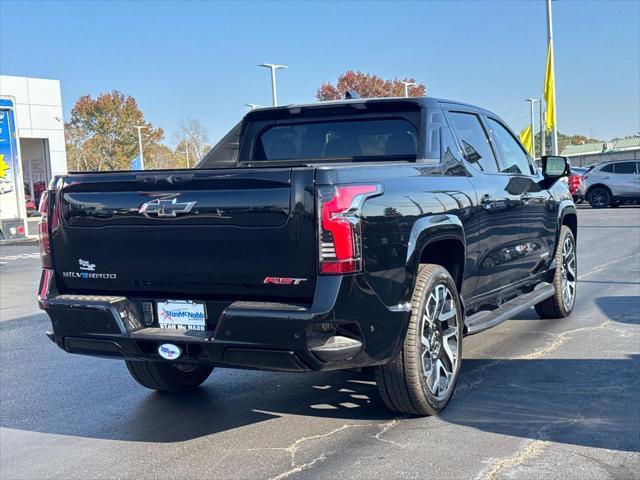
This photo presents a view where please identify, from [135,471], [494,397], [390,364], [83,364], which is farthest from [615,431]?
[83,364]

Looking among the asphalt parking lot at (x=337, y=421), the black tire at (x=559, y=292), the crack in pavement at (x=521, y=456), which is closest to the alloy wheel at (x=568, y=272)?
the black tire at (x=559, y=292)

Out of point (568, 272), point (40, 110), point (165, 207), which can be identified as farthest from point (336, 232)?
point (40, 110)

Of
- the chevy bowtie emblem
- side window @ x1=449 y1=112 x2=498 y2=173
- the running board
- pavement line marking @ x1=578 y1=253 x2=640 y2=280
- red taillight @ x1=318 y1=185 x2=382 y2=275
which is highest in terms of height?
side window @ x1=449 y1=112 x2=498 y2=173

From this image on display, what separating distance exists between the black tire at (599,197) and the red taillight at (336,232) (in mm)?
24468

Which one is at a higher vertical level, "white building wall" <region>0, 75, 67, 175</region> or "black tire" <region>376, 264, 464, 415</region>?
"white building wall" <region>0, 75, 67, 175</region>

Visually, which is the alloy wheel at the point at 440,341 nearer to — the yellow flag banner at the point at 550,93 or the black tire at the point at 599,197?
the yellow flag banner at the point at 550,93

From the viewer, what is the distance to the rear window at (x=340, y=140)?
5555 mm

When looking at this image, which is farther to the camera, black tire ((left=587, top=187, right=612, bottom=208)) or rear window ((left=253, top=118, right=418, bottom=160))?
black tire ((left=587, top=187, right=612, bottom=208))

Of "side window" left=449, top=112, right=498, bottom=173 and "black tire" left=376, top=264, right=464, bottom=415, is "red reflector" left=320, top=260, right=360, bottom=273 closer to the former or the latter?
"black tire" left=376, top=264, right=464, bottom=415

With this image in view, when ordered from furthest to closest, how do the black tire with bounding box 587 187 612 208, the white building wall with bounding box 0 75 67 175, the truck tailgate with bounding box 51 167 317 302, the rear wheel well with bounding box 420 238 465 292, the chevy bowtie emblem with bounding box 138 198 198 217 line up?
the white building wall with bounding box 0 75 67 175 → the black tire with bounding box 587 187 612 208 → the rear wheel well with bounding box 420 238 465 292 → the chevy bowtie emblem with bounding box 138 198 198 217 → the truck tailgate with bounding box 51 167 317 302

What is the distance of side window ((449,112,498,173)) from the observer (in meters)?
5.71

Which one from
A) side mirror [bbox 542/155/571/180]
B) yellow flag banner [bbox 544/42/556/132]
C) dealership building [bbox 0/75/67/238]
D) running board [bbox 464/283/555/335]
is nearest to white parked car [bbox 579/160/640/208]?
yellow flag banner [bbox 544/42/556/132]

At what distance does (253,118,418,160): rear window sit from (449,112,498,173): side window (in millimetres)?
435

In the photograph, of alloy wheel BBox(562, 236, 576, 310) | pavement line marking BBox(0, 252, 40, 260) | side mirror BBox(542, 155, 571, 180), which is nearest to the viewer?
side mirror BBox(542, 155, 571, 180)
